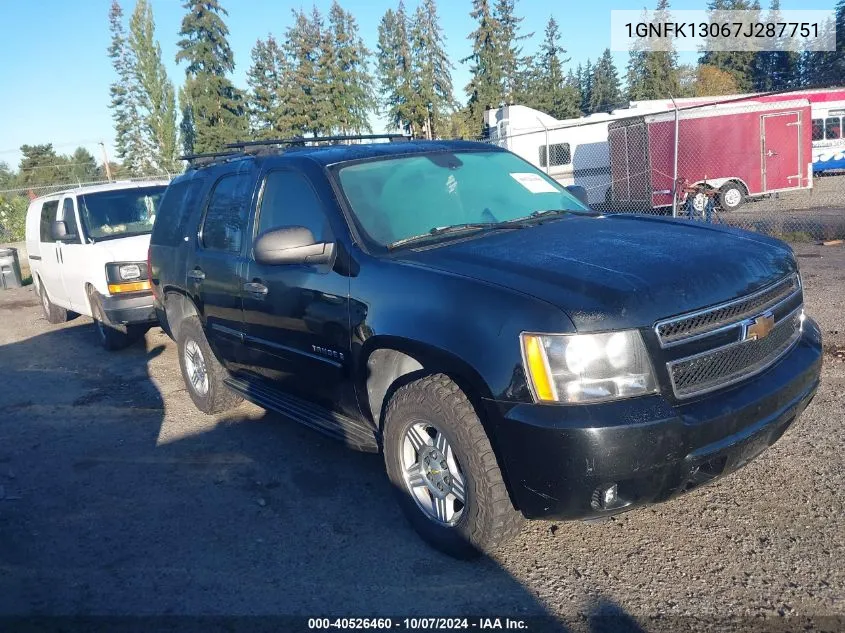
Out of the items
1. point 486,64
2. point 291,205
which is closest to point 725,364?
point 291,205

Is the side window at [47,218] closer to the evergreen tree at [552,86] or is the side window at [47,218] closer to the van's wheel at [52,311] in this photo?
the van's wheel at [52,311]

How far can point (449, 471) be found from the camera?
3.21 m

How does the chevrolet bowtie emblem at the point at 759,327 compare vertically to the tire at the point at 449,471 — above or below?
above

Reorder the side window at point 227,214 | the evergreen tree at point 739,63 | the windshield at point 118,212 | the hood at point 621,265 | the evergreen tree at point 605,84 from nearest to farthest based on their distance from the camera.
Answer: the hood at point 621,265
the side window at point 227,214
the windshield at point 118,212
the evergreen tree at point 739,63
the evergreen tree at point 605,84

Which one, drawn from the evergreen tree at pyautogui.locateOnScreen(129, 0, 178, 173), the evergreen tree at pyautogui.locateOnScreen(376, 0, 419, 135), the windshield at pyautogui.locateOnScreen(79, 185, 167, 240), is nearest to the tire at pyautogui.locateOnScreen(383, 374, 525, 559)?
the windshield at pyautogui.locateOnScreen(79, 185, 167, 240)

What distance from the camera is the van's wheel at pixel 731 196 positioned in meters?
18.8

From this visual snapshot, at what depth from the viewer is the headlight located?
2691 millimetres

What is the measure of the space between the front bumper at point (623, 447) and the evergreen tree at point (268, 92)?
4464 centimetres

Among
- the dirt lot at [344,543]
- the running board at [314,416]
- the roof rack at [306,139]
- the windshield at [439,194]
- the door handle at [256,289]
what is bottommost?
the dirt lot at [344,543]

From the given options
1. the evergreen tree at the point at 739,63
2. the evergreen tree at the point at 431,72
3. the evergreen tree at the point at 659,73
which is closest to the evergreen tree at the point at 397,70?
the evergreen tree at the point at 431,72

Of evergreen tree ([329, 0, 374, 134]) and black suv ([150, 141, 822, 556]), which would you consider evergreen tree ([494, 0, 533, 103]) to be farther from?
black suv ([150, 141, 822, 556])

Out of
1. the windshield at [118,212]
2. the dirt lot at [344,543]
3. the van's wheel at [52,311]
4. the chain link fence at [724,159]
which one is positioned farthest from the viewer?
the chain link fence at [724,159]

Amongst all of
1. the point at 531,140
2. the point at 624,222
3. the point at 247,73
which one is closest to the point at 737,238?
the point at 624,222

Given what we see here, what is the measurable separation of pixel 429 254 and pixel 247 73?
177 feet
